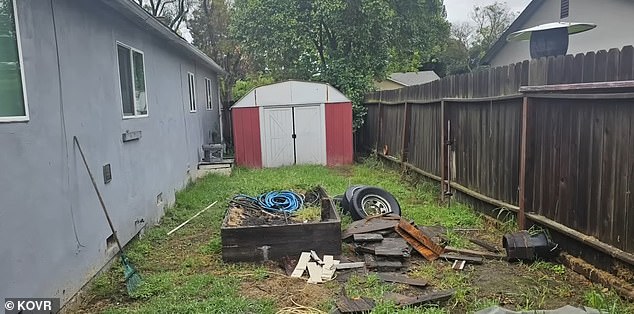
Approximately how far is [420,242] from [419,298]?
1319 mm

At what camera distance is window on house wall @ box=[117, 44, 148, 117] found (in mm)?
5539

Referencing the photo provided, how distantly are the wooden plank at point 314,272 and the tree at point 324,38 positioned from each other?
950 centimetres

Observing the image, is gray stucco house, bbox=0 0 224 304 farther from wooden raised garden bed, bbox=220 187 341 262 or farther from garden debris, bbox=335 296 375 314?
garden debris, bbox=335 296 375 314

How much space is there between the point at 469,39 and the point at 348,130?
3249cm

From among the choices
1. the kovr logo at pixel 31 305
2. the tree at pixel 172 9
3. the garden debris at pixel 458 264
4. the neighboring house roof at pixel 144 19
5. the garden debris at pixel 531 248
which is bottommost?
the garden debris at pixel 458 264

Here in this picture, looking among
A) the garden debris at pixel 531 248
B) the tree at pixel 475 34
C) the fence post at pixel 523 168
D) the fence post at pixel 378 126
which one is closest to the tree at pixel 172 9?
the fence post at pixel 378 126

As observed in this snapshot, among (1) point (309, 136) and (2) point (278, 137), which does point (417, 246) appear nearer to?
(1) point (309, 136)

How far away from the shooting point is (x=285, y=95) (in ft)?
38.1

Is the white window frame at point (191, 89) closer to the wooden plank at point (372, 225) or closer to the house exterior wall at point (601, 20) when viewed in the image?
the wooden plank at point (372, 225)

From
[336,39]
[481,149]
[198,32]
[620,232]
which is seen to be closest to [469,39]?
[198,32]

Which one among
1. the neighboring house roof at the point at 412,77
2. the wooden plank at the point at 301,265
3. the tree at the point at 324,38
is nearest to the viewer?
the wooden plank at the point at 301,265

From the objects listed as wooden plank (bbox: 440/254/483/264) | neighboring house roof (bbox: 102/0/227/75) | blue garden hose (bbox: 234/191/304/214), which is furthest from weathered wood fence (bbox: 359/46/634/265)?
neighboring house roof (bbox: 102/0/227/75)

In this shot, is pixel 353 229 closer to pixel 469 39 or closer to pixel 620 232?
pixel 620 232

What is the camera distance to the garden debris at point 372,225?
5012mm
